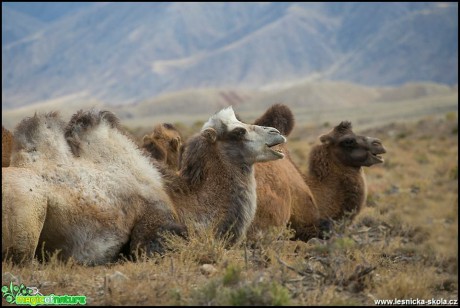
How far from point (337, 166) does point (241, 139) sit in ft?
11.5

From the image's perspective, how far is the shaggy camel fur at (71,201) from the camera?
671cm

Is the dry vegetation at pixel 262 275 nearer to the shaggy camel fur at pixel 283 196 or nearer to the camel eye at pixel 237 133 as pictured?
the shaggy camel fur at pixel 283 196

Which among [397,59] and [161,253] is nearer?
[161,253]

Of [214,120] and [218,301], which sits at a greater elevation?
[214,120]

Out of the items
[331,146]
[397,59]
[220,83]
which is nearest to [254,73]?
[220,83]

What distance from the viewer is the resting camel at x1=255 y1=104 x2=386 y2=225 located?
11.2 m

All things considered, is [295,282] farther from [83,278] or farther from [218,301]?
[83,278]

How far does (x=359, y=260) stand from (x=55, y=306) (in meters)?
3.09

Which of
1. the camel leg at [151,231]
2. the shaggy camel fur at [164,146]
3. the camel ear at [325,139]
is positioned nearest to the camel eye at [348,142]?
the camel ear at [325,139]

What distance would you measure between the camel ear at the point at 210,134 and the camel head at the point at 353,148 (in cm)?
385

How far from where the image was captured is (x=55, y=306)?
545cm

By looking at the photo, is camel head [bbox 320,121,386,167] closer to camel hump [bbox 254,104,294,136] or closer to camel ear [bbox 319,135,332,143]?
camel ear [bbox 319,135,332,143]

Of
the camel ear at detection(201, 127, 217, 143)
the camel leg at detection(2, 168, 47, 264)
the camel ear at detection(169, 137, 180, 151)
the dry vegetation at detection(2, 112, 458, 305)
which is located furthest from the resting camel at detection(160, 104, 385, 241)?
the camel leg at detection(2, 168, 47, 264)

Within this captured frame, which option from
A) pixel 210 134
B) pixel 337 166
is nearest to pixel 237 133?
pixel 210 134
